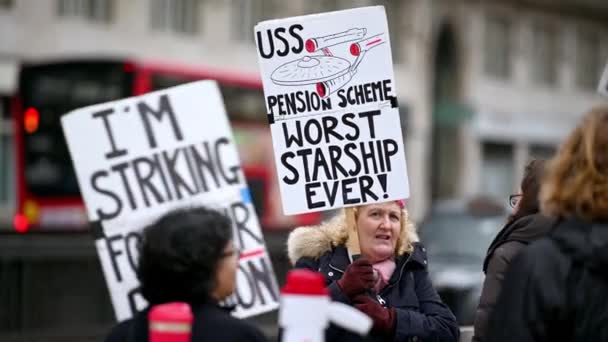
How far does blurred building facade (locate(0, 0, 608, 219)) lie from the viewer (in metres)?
26.9

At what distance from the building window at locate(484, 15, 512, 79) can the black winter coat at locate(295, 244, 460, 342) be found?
1420 inches

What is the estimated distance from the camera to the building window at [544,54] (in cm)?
4262

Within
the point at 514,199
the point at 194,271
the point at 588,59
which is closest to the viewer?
the point at 194,271

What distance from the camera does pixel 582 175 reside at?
133 inches

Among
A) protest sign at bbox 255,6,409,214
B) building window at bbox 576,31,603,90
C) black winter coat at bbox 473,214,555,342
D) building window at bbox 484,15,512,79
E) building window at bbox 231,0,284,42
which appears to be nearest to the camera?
black winter coat at bbox 473,214,555,342

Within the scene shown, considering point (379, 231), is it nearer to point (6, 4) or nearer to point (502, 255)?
point (502, 255)

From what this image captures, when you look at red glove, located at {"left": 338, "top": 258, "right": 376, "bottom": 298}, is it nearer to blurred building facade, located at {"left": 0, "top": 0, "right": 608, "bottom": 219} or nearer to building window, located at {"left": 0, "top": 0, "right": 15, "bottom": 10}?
blurred building facade, located at {"left": 0, "top": 0, "right": 608, "bottom": 219}

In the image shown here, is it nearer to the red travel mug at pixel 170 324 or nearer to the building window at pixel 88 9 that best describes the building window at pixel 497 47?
the building window at pixel 88 9

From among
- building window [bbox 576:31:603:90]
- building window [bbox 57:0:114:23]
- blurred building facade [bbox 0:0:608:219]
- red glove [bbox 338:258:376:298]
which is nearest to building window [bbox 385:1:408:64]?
blurred building facade [bbox 0:0:608:219]

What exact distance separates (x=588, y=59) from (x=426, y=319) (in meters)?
42.3

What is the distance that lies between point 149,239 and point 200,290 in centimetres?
20

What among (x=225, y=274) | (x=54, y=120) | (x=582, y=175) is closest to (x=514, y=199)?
(x=582, y=175)

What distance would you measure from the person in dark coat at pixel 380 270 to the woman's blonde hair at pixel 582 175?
3.42 ft

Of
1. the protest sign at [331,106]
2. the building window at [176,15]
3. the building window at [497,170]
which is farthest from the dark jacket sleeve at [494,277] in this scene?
the building window at [497,170]
